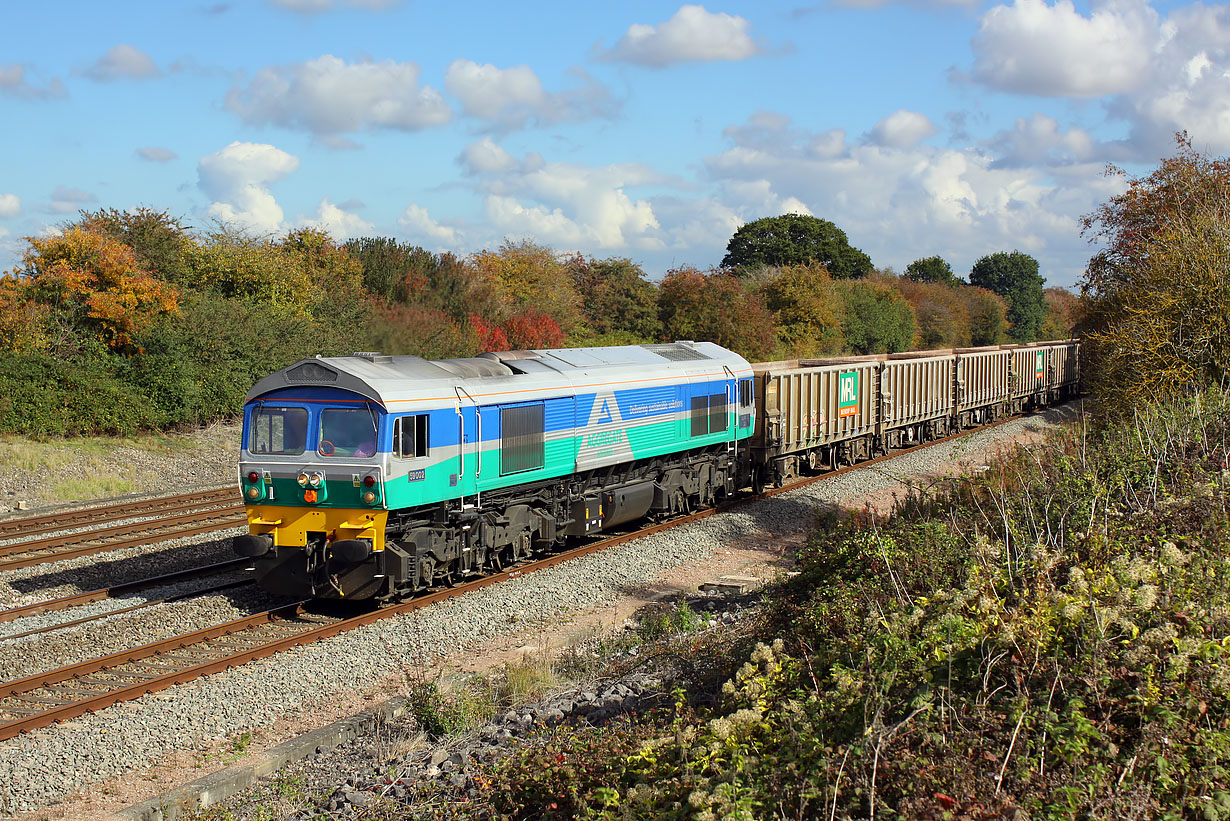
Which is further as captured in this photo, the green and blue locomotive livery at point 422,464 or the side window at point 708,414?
the side window at point 708,414

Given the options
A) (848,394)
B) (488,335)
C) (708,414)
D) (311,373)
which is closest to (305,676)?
(311,373)

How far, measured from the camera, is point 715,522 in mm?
18953

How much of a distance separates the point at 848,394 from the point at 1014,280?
3674 inches

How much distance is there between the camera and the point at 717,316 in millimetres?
43375

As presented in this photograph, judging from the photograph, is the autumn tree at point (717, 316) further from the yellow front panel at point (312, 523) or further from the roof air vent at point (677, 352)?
the yellow front panel at point (312, 523)

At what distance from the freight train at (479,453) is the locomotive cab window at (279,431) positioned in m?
0.02

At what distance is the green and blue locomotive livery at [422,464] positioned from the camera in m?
11.9

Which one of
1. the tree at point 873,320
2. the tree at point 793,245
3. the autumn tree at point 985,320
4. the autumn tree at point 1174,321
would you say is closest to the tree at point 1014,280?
the autumn tree at point 985,320

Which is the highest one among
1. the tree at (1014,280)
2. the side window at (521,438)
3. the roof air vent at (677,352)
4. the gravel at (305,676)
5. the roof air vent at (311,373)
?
the tree at (1014,280)

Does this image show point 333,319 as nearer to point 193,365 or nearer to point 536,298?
point 193,365

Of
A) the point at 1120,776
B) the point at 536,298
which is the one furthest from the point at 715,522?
the point at 536,298

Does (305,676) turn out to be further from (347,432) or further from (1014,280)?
(1014,280)

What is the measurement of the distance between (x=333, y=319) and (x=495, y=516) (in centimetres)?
2181

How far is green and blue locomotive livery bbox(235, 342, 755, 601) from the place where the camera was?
11.9 meters
